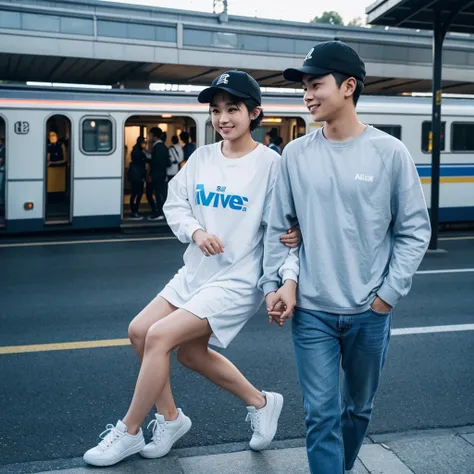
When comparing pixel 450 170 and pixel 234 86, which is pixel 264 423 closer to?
pixel 234 86

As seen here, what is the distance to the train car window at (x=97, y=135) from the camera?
47.2ft

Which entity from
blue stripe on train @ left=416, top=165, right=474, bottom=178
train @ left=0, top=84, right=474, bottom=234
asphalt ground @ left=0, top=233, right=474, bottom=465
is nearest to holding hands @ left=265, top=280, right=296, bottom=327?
asphalt ground @ left=0, top=233, right=474, bottom=465

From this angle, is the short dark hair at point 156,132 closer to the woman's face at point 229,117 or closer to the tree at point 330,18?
the woman's face at point 229,117

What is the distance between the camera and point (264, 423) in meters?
4.11

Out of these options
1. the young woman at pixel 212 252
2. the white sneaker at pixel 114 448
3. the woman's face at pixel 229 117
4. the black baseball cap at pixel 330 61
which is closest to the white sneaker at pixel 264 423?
the young woman at pixel 212 252

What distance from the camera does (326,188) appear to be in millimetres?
3104

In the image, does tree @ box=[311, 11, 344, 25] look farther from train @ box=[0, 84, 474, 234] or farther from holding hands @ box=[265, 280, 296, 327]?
holding hands @ box=[265, 280, 296, 327]

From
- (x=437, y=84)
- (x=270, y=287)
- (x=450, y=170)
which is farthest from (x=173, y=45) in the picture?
(x=270, y=287)

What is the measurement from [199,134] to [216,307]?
39.7 ft

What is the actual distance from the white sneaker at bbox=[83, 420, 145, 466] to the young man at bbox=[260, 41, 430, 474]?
1151 millimetres

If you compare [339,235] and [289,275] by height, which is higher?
[339,235]

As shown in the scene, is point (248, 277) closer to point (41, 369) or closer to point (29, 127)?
point (41, 369)

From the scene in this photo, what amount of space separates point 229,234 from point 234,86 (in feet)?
2.44

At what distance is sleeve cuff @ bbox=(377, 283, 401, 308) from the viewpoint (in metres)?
3.10
